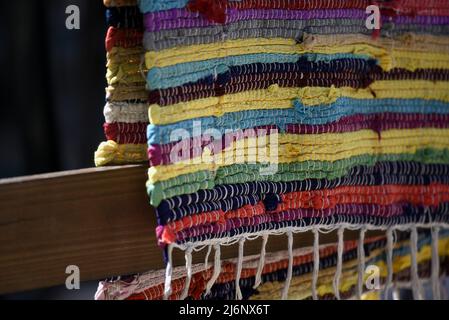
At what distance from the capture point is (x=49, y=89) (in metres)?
2.45

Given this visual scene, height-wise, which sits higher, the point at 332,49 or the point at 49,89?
the point at 332,49

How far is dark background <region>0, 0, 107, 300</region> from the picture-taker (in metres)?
2.41

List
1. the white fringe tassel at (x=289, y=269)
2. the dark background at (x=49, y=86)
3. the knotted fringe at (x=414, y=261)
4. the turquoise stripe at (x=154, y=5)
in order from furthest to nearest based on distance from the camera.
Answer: the dark background at (x=49, y=86) → the knotted fringe at (x=414, y=261) → the white fringe tassel at (x=289, y=269) → the turquoise stripe at (x=154, y=5)

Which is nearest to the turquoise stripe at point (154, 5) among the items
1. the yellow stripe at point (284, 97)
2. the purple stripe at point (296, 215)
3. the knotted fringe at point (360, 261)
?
the yellow stripe at point (284, 97)

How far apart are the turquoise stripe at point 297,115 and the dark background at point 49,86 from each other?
4.73 feet

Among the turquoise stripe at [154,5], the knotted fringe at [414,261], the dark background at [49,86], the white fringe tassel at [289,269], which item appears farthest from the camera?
the dark background at [49,86]

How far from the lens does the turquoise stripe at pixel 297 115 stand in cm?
88

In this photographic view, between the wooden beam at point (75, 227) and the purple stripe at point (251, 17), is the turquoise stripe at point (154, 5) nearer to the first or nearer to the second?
the purple stripe at point (251, 17)

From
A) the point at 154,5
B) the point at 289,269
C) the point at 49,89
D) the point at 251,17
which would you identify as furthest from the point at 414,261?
the point at 49,89

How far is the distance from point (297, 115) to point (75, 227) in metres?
0.32

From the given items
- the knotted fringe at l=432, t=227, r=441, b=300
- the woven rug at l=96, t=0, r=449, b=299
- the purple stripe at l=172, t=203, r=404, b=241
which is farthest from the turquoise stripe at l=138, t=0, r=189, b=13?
the knotted fringe at l=432, t=227, r=441, b=300

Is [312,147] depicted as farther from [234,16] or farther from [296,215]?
[234,16]

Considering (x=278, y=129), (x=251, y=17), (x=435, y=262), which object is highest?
(x=251, y=17)

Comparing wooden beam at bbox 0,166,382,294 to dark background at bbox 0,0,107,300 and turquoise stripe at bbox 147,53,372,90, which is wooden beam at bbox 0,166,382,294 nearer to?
turquoise stripe at bbox 147,53,372,90
